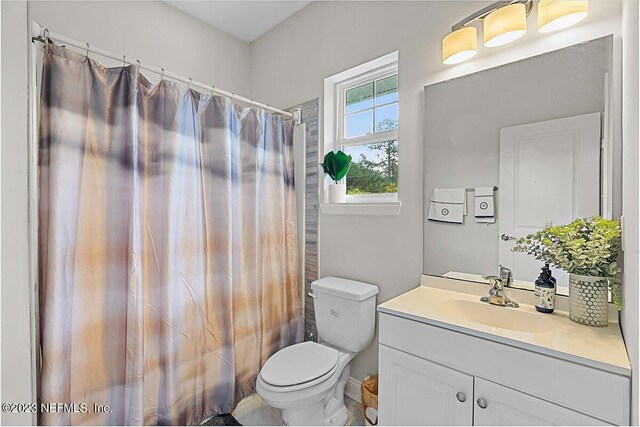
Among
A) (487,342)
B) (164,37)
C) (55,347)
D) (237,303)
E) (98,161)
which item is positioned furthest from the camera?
(164,37)

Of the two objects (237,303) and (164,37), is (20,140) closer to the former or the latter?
(237,303)

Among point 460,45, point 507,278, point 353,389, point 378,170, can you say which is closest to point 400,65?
point 460,45

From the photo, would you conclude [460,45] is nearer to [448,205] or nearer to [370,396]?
[448,205]

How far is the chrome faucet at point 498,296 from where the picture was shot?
4.28 feet

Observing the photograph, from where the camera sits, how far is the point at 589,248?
1.05m

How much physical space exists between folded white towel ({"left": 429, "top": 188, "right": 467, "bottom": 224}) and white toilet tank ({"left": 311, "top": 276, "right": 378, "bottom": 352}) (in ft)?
1.86

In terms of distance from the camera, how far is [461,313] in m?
1.37

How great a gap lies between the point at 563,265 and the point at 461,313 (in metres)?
0.44

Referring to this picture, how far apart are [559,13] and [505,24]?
184mm

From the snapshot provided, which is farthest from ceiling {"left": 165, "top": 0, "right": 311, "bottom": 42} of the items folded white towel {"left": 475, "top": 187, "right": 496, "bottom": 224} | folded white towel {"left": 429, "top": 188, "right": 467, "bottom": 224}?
folded white towel {"left": 475, "top": 187, "right": 496, "bottom": 224}

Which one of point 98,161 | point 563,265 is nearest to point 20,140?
point 98,161

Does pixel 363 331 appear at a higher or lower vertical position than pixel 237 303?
lower

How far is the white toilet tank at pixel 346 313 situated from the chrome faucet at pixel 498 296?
0.63m

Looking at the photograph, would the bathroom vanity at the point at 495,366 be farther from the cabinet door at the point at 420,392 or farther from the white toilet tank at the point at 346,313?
the white toilet tank at the point at 346,313
